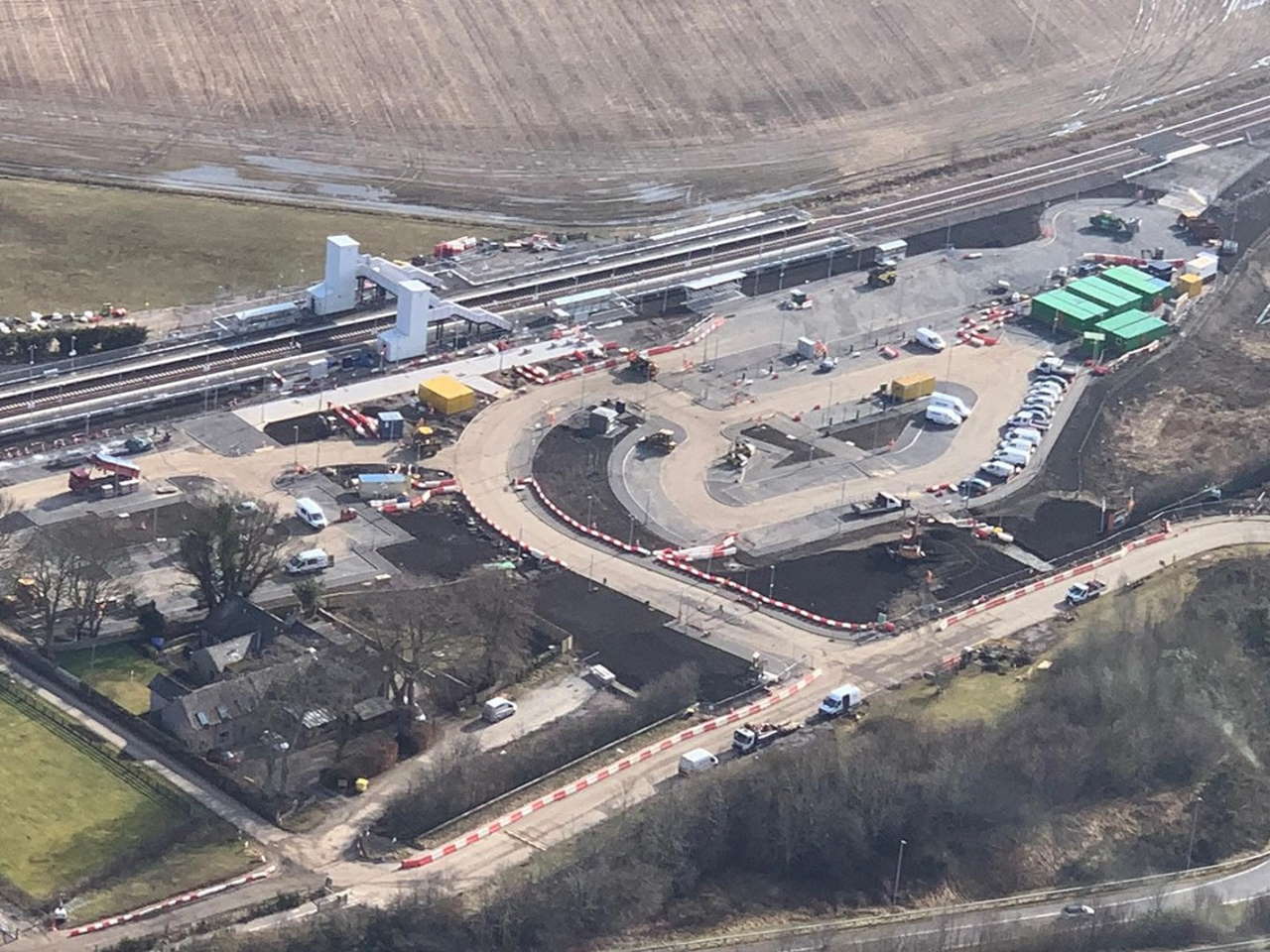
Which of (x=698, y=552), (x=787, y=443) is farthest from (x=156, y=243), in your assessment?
(x=698, y=552)

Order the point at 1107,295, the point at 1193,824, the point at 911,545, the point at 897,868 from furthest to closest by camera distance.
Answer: the point at 1107,295
the point at 911,545
the point at 1193,824
the point at 897,868

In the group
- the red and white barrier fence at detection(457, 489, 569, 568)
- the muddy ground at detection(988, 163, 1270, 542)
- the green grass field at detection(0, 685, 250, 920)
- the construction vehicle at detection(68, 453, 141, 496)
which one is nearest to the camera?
the green grass field at detection(0, 685, 250, 920)

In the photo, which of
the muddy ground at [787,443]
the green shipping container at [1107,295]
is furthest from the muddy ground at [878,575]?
the green shipping container at [1107,295]

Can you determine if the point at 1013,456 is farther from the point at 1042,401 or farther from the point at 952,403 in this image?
the point at 1042,401

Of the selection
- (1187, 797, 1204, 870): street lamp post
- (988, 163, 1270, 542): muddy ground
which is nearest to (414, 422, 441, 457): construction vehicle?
(988, 163, 1270, 542): muddy ground

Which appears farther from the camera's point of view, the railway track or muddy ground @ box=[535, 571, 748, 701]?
the railway track

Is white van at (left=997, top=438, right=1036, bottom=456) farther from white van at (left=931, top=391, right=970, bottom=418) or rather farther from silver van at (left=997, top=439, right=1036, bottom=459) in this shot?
white van at (left=931, top=391, right=970, bottom=418)
